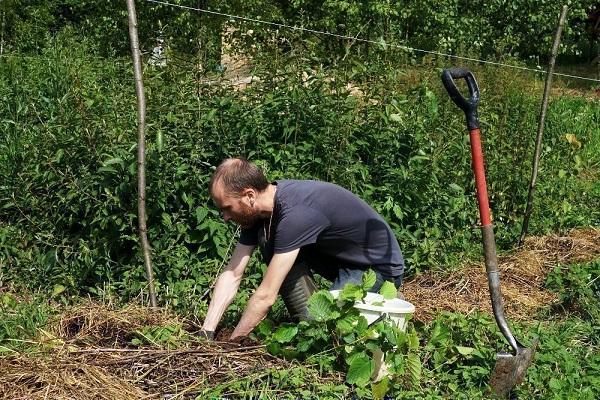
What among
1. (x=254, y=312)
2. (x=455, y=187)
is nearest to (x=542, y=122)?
(x=455, y=187)

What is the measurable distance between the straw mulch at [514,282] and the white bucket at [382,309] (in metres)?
1.03

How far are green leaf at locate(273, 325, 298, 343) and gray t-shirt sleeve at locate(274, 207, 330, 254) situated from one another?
34 cm

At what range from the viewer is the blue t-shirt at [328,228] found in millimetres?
3840

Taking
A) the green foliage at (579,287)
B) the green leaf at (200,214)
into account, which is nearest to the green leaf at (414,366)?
the green foliage at (579,287)

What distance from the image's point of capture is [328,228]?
403 centimetres

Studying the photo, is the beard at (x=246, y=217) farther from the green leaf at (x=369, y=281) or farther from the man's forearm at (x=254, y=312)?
the green leaf at (x=369, y=281)

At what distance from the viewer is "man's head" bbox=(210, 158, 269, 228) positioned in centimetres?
383

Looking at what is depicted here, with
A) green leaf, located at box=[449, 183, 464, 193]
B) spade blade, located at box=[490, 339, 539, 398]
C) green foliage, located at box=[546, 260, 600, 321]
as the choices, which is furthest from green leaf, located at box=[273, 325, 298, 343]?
green leaf, located at box=[449, 183, 464, 193]

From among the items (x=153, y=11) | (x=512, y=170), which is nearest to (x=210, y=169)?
(x=512, y=170)

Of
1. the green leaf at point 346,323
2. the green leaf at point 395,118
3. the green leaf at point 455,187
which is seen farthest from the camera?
the green leaf at point 455,187

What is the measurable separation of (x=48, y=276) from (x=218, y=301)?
4.91 ft

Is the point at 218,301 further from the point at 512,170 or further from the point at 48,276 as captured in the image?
the point at 512,170

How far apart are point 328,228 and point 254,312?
53 cm

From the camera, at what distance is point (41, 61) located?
730 centimetres
